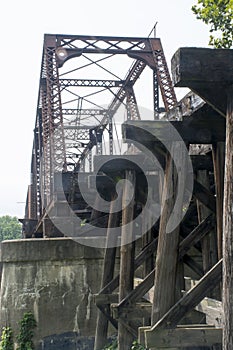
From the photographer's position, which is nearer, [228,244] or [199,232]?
[228,244]

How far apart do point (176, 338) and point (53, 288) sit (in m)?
5.18

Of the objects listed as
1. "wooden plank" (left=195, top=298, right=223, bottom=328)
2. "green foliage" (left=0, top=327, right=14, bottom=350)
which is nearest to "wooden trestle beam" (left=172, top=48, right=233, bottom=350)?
"wooden plank" (left=195, top=298, right=223, bottom=328)

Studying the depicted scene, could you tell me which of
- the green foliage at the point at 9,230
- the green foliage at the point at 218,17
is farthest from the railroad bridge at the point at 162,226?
the green foliage at the point at 9,230

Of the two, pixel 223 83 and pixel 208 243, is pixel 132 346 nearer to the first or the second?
pixel 208 243

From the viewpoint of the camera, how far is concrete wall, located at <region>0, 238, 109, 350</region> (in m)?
9.32

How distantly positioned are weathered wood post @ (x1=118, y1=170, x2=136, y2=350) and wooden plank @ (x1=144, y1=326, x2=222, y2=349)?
2.16m

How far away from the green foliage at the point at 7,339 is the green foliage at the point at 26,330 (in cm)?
14

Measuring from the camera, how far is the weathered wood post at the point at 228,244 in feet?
10.9

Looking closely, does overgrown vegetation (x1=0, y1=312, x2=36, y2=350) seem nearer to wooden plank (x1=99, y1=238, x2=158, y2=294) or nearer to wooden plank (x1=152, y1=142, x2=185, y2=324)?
wooden plank (x1=99, y1=238, x2=158, y2=294)

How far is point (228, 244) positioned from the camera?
342 centimetres

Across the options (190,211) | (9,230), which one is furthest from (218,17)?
(9,230)

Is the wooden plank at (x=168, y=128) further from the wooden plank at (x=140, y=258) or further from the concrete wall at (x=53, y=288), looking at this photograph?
the concrete wall at (x=53, y=288)

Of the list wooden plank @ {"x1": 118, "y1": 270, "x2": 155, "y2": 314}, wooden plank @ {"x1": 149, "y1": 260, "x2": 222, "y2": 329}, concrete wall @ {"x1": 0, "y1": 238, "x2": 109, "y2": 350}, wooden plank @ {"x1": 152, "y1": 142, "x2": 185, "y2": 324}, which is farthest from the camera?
concrete wall @ {"x1": 0, "y1": 238, "x2": 109, "y2": 350}

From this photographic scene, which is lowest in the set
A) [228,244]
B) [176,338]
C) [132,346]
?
[132,346]
